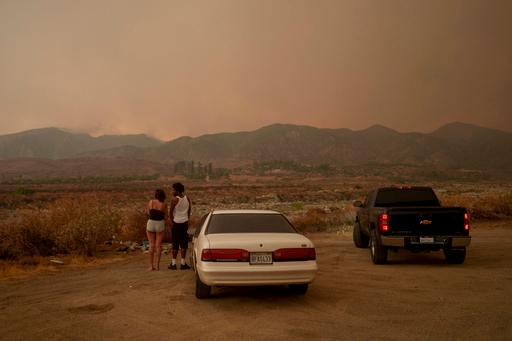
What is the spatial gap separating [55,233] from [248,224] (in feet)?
26.5

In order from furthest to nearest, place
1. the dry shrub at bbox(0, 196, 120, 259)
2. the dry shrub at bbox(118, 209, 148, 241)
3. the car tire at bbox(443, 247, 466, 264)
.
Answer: the dry shrub at bbox(118, 209, 148, 241)
the dry shrub at bbox(0, 196, 120, 259)
the car tire at bbox(443, 247, 466, 264)

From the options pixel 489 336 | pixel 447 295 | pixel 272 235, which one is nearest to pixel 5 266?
pixel 272 235

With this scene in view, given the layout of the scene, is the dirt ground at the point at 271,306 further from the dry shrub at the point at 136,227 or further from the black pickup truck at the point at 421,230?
the dry shrub at the point at 136,227

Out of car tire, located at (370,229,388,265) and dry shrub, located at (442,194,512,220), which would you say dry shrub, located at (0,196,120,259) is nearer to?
car tire, located at (370,229,388,265)

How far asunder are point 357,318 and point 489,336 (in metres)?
1.69

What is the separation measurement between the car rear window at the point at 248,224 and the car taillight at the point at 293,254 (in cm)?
89

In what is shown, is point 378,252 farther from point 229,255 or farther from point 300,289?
point 229,255

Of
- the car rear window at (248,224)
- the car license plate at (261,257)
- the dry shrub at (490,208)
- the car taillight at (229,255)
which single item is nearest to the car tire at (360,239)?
the car rear window at (248,224)

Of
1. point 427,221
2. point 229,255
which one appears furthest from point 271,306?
point 427,221

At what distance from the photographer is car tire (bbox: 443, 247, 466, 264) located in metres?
11.7

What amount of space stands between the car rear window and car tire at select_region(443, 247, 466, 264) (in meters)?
5.09

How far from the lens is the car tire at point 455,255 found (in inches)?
462

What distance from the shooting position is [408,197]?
44.0 ft

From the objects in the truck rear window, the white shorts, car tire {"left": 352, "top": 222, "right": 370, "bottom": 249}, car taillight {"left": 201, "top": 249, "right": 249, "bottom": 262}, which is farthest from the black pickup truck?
the white shorts
